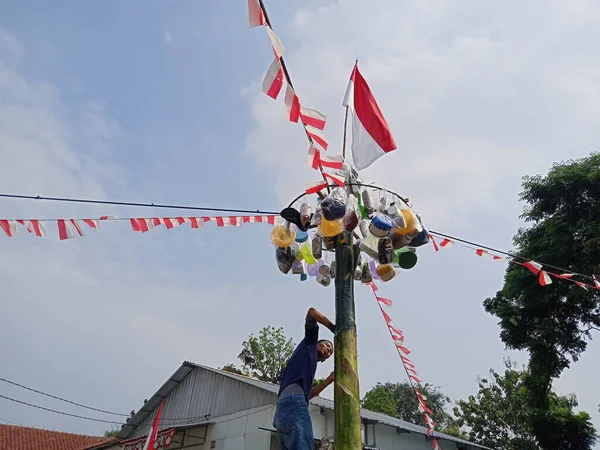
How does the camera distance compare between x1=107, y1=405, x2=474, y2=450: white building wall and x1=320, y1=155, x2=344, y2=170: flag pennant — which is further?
x1=107, y1=405, x2=474, y2=450: white building wall

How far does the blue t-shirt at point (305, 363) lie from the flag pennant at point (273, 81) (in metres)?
1.92

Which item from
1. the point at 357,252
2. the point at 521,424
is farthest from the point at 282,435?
the point at 521,424

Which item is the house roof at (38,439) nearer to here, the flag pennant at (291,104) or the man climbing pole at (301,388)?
the man climbing pole at (301,388)

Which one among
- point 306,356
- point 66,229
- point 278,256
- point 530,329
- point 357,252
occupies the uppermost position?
point 530,329

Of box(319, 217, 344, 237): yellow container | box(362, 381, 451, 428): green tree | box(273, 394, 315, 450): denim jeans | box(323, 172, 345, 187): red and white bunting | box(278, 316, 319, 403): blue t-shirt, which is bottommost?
box(273, 394, 315, 450): denim jeans

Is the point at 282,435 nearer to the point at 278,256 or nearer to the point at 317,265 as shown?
the point at 278,256

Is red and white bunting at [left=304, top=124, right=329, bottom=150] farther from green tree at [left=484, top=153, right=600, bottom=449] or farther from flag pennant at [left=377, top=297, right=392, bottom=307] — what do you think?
green tree at [left=484, top=153, right=600, bottom=449]

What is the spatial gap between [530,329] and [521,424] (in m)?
12.2

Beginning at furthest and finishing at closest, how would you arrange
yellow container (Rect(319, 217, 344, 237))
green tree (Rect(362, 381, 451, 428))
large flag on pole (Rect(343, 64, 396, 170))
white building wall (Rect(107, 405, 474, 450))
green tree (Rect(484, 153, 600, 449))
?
green tree (Rect(362, 381, 451, 428)), green tree (Rect(484, 153, 600, 449)), white building wall (Rect(107, 405, 474, 450)), large flag on pole (Rect(343, 64, 396, 170)), yellow container (Rect(319, 217, 344, 237))

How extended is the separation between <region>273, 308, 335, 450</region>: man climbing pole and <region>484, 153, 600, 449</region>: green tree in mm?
13192

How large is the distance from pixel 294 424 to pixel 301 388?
0.92 ft

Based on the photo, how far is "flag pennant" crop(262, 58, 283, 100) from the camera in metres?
3.92

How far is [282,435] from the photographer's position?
3.43 metres

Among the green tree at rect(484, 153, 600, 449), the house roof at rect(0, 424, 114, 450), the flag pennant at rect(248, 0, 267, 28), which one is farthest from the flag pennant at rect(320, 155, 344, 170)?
the house roof at rect(0, 424, 114, 450)
